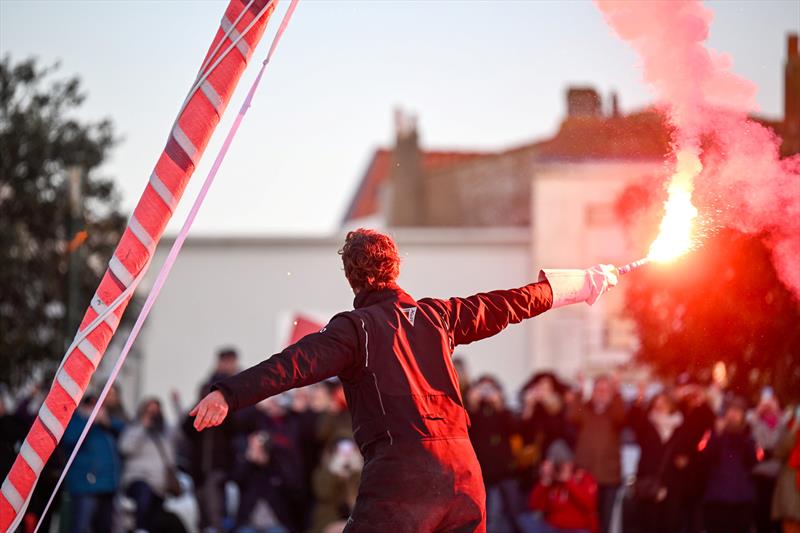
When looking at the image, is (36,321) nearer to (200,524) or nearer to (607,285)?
(200,524)

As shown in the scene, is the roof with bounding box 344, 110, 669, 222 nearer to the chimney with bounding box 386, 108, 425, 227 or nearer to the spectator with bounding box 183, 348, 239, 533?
the spectator with bounding box 183, 348, 239, 533

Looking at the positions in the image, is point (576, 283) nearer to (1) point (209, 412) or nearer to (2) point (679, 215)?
(2) point (679, 215)

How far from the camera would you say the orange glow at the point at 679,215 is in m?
7.40

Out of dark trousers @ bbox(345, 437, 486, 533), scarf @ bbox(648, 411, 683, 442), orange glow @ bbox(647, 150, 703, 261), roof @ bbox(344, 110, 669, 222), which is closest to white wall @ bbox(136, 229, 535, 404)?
scarf @ bbox(648, 411, 683, 442)

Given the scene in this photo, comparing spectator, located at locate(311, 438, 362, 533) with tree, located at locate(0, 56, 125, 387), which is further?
tree, located at locate(0, 56, 125, 387)

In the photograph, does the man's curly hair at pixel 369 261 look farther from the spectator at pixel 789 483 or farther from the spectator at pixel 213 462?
the spectator at pixel 213 462

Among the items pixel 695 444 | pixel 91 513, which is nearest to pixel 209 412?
pixel 695 444

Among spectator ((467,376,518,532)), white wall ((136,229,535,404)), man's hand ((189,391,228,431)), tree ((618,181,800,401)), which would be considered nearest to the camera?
man's hand ((189,391,228,431))

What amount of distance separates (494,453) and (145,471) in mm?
3685

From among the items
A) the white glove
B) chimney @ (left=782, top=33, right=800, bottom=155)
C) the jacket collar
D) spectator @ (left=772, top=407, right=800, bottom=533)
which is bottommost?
spectator @ (left=772, top=407, right=800, bottom=533)

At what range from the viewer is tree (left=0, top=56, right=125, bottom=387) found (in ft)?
63.2

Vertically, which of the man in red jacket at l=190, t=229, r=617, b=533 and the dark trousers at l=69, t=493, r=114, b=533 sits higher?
the man in red jacket at l=190, t=229, r=617, b=533

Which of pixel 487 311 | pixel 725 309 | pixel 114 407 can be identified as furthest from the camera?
pixel 114 407

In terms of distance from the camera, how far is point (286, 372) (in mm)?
5625
